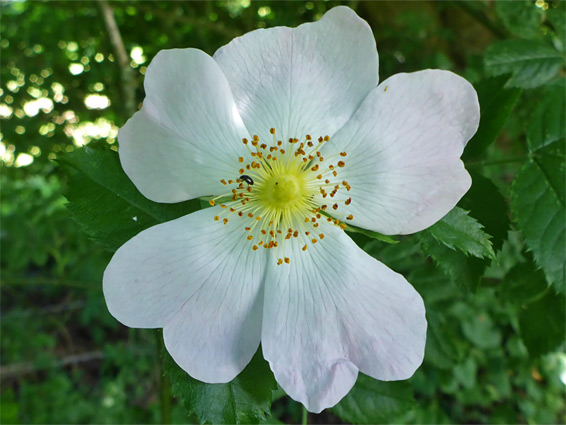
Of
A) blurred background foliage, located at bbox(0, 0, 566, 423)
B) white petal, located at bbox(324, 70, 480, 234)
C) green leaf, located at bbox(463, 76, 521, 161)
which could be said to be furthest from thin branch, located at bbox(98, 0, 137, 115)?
green leaf, located at bbox(463, 76, 521, 161)

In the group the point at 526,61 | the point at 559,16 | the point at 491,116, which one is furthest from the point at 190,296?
the point at 559,16

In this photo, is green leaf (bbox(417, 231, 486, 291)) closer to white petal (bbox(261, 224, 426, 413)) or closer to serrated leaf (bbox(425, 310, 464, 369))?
white petal (bbox(261, 224, 426, 413))

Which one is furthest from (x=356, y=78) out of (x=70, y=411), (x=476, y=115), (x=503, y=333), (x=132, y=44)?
(x=503, y=333)

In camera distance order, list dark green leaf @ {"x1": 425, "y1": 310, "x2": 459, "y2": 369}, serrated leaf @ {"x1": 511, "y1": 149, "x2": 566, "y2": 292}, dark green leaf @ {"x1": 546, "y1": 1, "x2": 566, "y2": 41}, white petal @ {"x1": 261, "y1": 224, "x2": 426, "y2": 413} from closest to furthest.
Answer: white petal @ {"x1": 261, "y1": 224, "x2": 426, "y2": 413}
serrated leaf @ {"x1": 511, "y1": 149, "x2": 566, "y2": 292}
dark green leaf @ {"x1": 546, "y1": 1, "x2": 566, "y2": 41}
dark green leaf @ {"x1": 425, "y1": 310, "x2": 459, "y2": 369}

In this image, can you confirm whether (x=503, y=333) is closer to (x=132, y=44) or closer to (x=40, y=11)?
(x=132, y=44)

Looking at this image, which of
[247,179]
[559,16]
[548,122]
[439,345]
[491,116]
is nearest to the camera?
[247,179]

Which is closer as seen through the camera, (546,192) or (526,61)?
(546,192)

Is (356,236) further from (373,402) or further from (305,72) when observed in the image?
(373,402)
